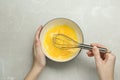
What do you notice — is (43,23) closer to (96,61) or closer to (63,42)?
(63,42)

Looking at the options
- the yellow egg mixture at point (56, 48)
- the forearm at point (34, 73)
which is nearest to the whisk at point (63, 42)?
the yellow egg mixture at point (56, 48)

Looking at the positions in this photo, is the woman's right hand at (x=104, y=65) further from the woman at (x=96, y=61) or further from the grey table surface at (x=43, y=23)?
the grey table surface at (x=43, y=23)

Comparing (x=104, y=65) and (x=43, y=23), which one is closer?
(x=104, y=65)

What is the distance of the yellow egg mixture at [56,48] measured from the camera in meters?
1.03

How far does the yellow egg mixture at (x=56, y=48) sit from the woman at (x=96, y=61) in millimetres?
39

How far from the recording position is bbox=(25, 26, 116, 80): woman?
960 mm

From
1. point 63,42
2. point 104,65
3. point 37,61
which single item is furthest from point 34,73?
point 104,65

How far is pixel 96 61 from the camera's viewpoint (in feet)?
3.16

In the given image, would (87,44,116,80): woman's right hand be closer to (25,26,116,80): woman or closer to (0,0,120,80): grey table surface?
(25,26,116,80): woman

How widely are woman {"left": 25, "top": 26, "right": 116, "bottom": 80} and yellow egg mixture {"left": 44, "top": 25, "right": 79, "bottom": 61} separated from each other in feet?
0.13

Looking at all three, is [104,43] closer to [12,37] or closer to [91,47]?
[91,47]

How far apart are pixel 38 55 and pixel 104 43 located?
29 cm

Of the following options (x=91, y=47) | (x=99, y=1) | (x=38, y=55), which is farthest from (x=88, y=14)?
(x=38, y=55)

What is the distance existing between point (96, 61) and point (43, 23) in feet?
0.96
